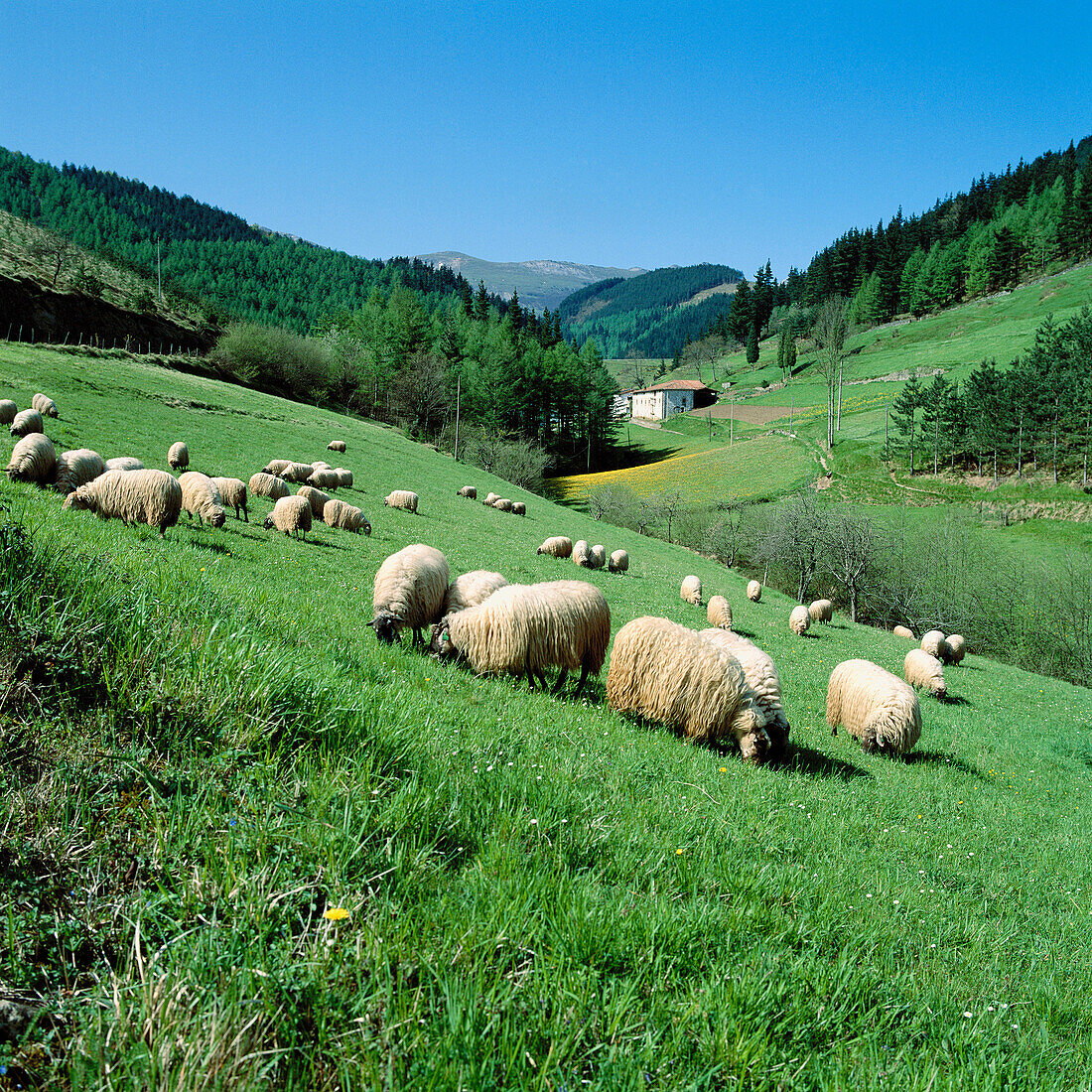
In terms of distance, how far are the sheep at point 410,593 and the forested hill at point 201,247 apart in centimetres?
11504

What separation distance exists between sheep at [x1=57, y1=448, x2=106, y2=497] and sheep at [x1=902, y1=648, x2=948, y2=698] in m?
22.1

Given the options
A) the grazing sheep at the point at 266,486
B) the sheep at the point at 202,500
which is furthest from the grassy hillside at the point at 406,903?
the grazing sheep at the point at 266,486

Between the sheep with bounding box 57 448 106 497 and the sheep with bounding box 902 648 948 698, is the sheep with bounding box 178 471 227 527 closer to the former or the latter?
the sheep with bounding box 57 448 106 497

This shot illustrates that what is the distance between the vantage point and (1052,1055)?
2.95m

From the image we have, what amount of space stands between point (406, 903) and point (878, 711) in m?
10.1

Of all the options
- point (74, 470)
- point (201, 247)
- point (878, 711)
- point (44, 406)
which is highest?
point (201, 247)

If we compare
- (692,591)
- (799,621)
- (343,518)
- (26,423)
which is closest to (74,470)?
(26,423)

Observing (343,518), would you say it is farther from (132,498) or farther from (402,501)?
(402,501)

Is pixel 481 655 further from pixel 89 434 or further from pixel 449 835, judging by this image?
pixel 89 434

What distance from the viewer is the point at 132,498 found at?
11641mm

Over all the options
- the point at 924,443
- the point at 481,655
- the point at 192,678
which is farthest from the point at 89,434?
the point at 924,443

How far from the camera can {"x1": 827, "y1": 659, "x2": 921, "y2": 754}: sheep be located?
10.1 metres

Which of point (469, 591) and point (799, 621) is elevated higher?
point (469, 591)

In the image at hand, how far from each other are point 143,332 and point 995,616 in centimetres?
9252
